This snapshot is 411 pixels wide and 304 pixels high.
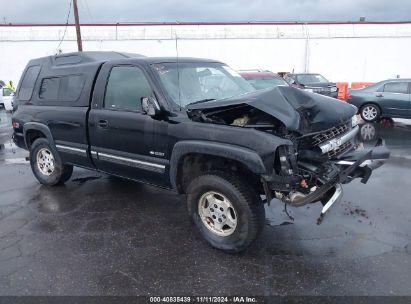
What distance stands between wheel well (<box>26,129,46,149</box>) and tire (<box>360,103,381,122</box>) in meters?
10.2

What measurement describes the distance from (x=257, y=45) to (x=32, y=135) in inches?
1155

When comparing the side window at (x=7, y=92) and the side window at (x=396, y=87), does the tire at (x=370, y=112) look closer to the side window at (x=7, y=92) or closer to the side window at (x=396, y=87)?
the side window at (x=396, y=87)

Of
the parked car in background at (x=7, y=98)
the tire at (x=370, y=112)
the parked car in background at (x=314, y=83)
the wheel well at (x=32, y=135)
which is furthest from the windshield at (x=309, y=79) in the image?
the wheel well at (x=32, y=135)

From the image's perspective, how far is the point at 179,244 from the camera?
4.12 metres

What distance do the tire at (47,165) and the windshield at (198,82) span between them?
2.32 meters

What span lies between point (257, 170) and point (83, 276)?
177 cm

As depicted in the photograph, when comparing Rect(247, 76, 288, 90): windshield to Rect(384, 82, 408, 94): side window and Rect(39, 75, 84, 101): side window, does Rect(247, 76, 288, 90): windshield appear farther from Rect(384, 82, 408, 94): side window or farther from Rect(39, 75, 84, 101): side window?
Rect(39, 75, 84, 101): side window

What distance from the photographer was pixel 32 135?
6.27m

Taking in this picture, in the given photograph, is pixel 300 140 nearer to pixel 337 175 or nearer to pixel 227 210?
pixel 337 175

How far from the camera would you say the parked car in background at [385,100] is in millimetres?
11961

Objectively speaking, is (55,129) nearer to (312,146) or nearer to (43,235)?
(43,235)

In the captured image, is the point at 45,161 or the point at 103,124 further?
the point at 45,161

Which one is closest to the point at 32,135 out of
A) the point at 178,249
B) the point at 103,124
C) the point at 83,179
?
the point at 83,179

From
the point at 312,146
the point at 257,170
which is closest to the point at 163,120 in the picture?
the point at 257,170
